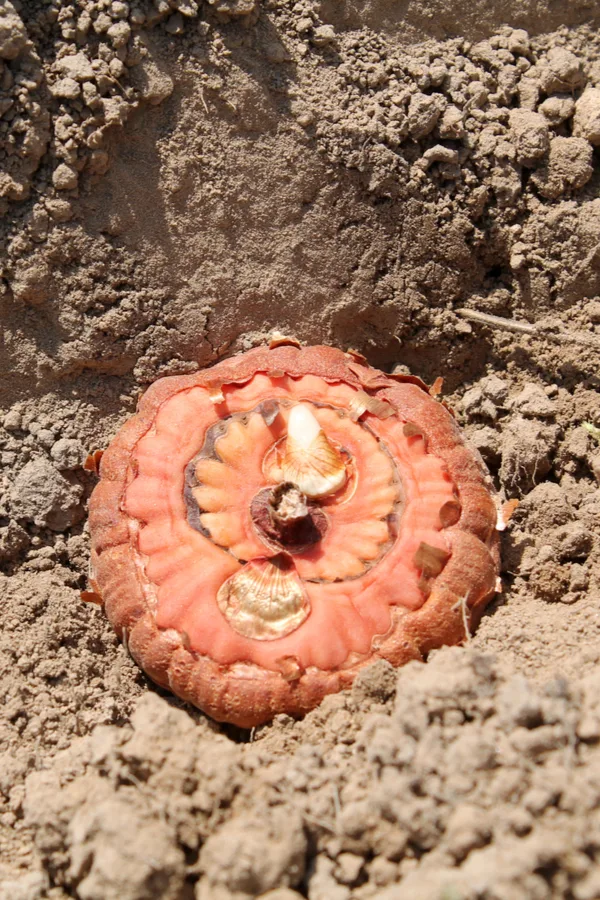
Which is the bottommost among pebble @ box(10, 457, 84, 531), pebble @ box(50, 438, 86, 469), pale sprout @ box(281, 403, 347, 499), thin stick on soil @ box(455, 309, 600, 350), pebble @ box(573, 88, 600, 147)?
pebble @ box(10, 457, 84, 531)

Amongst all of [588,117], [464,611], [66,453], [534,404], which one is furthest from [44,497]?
[588,117]

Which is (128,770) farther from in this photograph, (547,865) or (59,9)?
(59,9)

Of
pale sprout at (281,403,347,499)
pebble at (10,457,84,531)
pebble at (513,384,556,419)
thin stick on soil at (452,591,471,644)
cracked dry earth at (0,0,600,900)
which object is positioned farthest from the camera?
pebble at (513,384,556,419)

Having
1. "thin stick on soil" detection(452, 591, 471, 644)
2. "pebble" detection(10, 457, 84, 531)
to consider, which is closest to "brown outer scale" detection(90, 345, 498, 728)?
"thin stick on soil" detection(452, 591, 471, 644)

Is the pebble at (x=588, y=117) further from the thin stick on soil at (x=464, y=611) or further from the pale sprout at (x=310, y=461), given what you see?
the thin stick on soil at (x=464, y=611)

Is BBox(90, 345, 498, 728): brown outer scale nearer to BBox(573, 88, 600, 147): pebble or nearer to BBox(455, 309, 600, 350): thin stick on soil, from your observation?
BBox(455, 309, 600, 350): thin stick on soil

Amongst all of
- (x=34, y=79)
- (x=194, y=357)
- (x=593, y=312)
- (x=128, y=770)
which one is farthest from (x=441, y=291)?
(x=128, y=770)
